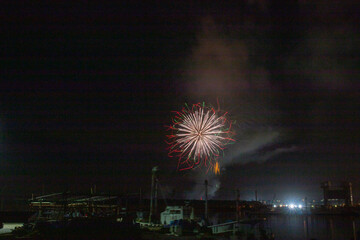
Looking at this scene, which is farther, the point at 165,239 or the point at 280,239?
the point at 280,239

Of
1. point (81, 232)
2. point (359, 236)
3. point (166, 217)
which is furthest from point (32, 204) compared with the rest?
point (359, 236)

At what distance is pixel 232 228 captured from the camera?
4806 cm

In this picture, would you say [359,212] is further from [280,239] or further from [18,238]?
[18,238]

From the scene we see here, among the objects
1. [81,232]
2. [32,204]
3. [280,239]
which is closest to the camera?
[81,232]

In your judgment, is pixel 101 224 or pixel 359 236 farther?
pixel 359 236

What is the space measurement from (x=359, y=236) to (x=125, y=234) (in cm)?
2965

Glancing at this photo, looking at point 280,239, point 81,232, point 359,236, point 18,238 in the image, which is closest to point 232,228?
point 359,236

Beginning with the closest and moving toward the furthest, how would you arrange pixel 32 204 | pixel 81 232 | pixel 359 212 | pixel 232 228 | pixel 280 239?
pixel 81 232 < pixel 32 204 < pixel 232 228 < pixel 280 239 < pixel 359 212

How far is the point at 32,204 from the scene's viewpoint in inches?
1569

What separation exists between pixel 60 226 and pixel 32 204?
13.1 metres

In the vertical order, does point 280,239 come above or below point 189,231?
below

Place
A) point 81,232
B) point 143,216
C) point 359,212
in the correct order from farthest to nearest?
point 359,212 → point 143,216 → point 81,232

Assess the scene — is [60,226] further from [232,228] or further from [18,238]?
[232,228]

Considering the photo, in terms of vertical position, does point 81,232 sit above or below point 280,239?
above
